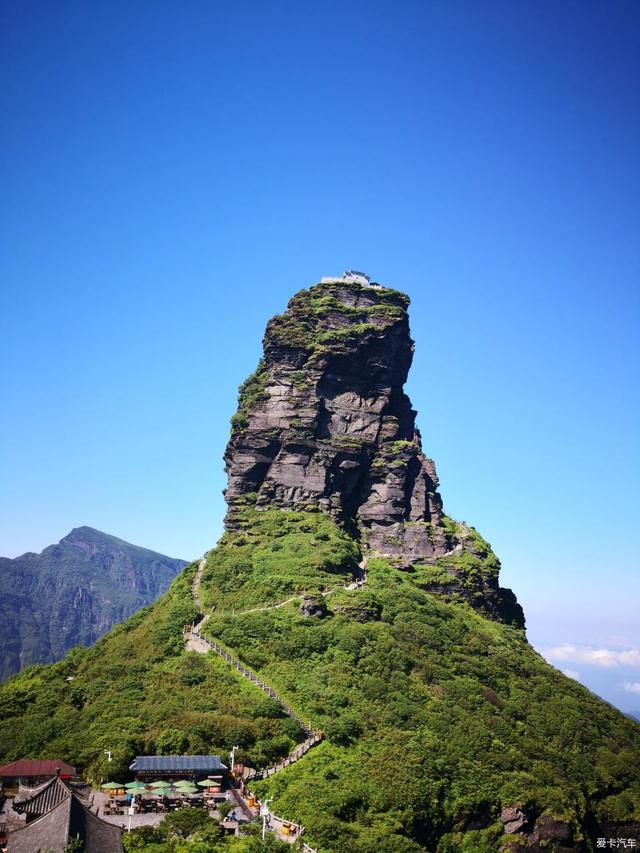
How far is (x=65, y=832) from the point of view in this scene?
151ft

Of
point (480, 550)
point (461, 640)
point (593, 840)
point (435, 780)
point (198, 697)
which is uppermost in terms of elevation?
point (480, 550)

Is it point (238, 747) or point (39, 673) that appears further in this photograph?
point (39, 673)

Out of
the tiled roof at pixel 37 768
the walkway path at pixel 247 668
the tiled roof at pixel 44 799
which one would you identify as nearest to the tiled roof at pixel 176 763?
the walkway path at pixel 247 668

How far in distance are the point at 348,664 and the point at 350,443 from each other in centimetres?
3755

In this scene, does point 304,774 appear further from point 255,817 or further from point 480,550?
point 480,550

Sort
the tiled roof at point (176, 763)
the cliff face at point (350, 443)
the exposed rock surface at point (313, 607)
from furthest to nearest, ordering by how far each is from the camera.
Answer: the cliff face at point (350, 443)
the exposed rock surface at point (313, 607)
the tiled roof at point (176, 763)

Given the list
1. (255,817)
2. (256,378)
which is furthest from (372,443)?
(255,817)

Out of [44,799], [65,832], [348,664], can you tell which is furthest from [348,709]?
[65,832]

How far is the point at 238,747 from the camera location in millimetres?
67625

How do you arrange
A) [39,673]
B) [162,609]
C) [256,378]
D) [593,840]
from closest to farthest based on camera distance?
[593,840]
[39,673]
[162,609]
[256,378]

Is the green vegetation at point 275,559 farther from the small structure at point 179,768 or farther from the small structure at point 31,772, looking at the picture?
the small structure at point 31,772

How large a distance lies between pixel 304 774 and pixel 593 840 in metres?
27.1

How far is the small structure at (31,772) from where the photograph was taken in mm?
61125

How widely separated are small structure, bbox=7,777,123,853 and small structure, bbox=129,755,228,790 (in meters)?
12.6
